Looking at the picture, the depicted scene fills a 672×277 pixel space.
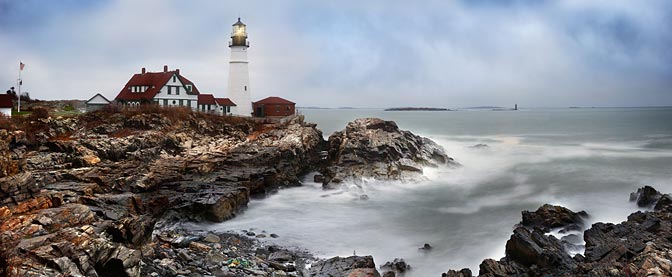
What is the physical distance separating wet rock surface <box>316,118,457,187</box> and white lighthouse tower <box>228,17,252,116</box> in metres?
10.1

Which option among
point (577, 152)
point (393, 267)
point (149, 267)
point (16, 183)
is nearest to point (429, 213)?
point (393, 267)

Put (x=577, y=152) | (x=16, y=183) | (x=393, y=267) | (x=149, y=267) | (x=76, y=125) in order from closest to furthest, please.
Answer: (x=149, y=267) → (x=16, y=183) → (x=393, y=267) → (x=76, y=125) → (x=577, y=152)

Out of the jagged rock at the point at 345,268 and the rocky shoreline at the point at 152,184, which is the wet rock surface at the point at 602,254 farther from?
the rocky shoreline at the point at 152,184

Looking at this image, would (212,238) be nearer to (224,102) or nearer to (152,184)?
(152,184)

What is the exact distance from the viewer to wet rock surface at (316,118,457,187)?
79.5 feet

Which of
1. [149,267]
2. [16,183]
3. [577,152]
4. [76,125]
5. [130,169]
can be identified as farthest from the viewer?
[577,152]

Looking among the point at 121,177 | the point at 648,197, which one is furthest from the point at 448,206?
the point at 121,177

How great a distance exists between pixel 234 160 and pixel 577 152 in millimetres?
28966

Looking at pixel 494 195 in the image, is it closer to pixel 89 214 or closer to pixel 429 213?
pixel 429 213

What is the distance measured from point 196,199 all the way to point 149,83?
67.4ft

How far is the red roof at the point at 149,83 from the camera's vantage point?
33053mm

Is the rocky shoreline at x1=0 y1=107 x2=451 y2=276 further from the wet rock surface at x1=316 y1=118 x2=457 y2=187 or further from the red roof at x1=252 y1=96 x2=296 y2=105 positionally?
the red roof at x1=252 y1=96 x2=296 y2=105

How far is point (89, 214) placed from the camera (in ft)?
33.0

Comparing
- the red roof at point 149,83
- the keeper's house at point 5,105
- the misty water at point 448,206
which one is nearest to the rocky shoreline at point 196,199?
the misty water at point 448,206
